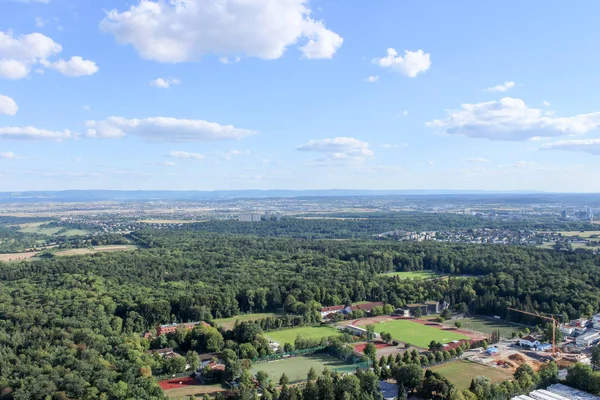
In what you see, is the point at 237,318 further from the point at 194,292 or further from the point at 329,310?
the point at 329,310

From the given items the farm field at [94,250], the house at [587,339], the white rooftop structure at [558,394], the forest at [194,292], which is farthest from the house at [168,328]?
the farm field at [94,250]

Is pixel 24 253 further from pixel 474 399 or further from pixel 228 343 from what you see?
pixel 474 399

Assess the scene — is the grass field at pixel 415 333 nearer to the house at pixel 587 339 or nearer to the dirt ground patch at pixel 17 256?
the house at pixel 587 339

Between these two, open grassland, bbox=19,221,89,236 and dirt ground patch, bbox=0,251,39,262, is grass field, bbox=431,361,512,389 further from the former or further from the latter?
open grassland, bbox=19,221,89,236

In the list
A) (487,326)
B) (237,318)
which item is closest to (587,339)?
(487,326)

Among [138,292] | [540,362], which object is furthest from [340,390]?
[138,292]
